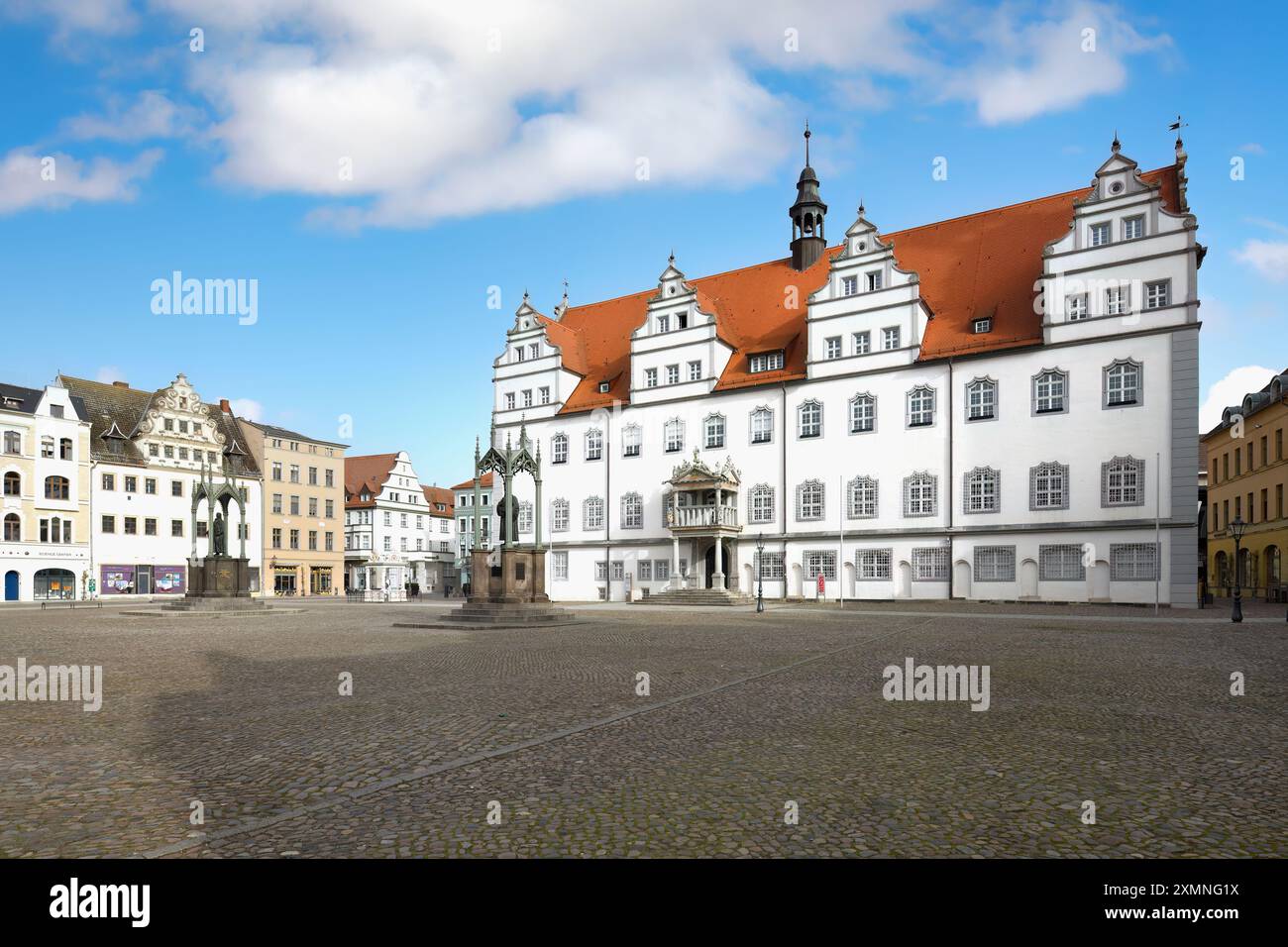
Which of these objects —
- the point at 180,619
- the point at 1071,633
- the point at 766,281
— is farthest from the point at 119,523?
the point at 1071,633

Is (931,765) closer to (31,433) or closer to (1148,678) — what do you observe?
(1148,678)

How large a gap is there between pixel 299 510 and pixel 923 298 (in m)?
51.1

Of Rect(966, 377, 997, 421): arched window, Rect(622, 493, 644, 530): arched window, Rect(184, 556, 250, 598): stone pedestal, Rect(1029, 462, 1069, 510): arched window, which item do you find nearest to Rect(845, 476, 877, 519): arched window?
Rect(966, 377, 997, 421): arched window

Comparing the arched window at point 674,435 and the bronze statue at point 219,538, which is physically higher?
the arched window at point 674,435

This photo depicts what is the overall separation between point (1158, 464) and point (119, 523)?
200ft

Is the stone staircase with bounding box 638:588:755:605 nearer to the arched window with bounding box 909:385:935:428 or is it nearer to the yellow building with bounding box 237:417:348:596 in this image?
the arched window with bounding box 909:385:935:428

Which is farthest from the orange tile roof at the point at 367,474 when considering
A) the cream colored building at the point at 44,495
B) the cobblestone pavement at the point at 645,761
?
the cobblestone pavement at the point at 645,761

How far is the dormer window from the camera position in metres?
47.9

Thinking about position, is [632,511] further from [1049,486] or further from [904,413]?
[1049,486]

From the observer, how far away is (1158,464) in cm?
3662

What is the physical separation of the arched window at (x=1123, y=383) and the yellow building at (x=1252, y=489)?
13.1 m

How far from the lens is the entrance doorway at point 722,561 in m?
47.8

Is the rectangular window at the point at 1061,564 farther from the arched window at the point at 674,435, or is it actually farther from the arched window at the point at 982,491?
the arched window at the point at 674,435

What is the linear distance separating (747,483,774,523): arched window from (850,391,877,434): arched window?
18.3ft
